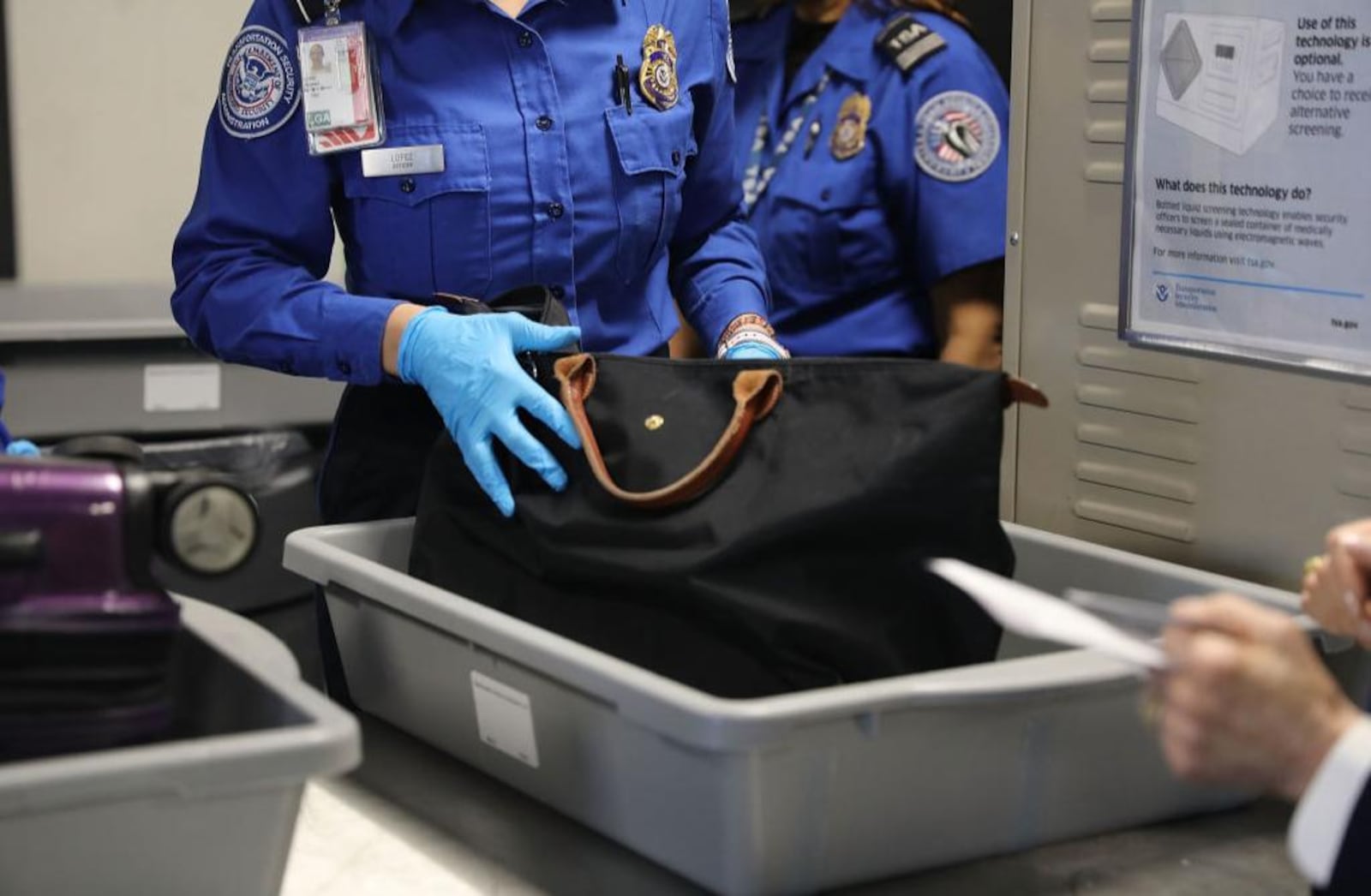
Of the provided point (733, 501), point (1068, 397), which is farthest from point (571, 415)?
point (1068, 397)

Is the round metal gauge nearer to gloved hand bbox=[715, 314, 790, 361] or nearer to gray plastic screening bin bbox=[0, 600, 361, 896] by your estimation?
gray plastic screening bin bbox=[0, 600, 361, 896]

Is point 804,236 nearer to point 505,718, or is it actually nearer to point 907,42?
point 907,42

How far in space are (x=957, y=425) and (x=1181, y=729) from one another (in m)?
0.35

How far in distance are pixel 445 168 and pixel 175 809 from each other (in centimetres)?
74

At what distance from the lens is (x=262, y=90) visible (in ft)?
4.75

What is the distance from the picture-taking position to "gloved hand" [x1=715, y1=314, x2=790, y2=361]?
5.03 ft

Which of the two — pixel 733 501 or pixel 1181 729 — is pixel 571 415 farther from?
pixel 1181 729

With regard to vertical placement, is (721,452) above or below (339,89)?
below

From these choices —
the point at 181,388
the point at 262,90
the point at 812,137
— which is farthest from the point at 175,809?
the point at 812,137

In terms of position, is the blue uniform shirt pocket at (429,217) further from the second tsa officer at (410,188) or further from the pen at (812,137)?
the pen at (812,137)

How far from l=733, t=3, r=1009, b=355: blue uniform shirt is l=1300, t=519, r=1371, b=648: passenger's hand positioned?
1544 millimetres

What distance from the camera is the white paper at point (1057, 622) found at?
74 centimetres

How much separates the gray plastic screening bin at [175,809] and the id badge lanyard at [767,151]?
1.91 meters

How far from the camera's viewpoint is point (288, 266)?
1480 millimetres
